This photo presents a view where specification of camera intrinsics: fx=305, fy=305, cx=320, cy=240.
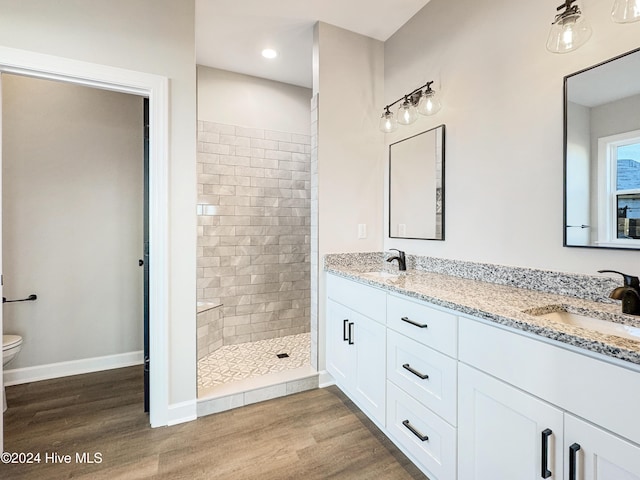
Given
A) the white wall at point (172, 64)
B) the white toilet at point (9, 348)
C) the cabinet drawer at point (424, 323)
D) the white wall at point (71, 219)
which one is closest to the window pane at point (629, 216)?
the cabinet drawer at point (424, 323)

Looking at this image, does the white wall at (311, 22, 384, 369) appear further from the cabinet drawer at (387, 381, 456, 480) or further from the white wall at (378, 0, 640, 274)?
the cabinet drawer at (387, 381, 456, 480)

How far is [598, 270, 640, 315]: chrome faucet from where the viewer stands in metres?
1.11

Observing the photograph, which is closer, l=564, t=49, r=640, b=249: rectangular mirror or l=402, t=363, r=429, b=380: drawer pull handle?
l=564, t=49, r=640, b=249: rectangular mirror

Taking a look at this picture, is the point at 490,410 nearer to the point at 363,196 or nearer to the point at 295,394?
the point at 295,394

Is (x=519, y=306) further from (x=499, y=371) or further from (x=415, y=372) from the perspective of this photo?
(x=415, y=372)

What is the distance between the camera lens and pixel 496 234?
5.73 ft

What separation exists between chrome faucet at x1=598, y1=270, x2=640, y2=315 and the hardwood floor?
120cm

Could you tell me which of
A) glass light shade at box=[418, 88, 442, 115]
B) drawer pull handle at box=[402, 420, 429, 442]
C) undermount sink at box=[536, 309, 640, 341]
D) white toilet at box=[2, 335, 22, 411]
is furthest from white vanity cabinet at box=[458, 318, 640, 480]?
white toilet at box=[2, 335, 22, 411]

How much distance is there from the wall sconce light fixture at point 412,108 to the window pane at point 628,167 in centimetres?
103

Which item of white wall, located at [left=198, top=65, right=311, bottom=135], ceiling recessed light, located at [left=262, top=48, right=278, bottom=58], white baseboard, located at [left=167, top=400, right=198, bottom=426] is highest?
ceiling recessed light, located at [left=262, top=48, right=278, bottom=58]

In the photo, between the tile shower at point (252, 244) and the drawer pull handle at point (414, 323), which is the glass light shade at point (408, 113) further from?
the tile shower at point (252, 244)

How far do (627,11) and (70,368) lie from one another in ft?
12.9

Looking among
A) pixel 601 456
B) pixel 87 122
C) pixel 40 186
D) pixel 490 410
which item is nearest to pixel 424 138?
pixel 490 410

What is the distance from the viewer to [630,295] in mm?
1113
